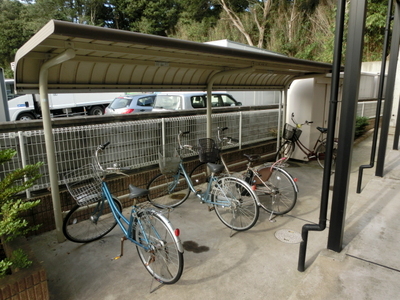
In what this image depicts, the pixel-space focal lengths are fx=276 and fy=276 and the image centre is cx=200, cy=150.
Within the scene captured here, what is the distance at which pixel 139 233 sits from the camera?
8.89ft

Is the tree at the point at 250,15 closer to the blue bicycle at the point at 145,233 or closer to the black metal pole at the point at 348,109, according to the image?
the black metal pole at the point at 348,109

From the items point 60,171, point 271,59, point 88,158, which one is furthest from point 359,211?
point 60,171

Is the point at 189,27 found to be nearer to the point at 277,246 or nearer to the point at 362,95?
the point at 362,95

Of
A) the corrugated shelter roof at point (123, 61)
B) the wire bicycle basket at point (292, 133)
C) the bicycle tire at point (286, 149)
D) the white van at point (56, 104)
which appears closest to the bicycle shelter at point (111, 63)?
the corrugated shelter roof at point (123, 61)

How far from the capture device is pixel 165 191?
15.5 ft

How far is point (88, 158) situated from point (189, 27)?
23659 mm

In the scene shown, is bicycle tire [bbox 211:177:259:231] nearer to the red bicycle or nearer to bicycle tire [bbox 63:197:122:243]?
bicycle tire [bbox 63:197:122:243]

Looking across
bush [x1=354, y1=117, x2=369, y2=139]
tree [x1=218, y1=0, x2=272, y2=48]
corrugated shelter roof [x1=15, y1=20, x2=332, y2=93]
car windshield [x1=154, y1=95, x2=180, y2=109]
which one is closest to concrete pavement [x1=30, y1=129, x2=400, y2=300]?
corrugated shelter roof [x1=15, y1=20, x2=332, y2=93]

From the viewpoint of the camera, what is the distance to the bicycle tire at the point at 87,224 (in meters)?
3.31

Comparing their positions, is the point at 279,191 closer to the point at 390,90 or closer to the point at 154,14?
the point at 390,90

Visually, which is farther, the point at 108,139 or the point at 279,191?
the point at 108,139

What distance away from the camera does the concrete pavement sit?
93.3 inches

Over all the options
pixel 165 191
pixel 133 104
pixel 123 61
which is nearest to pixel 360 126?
pixel 165 191

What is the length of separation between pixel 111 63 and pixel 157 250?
88.9 inches
